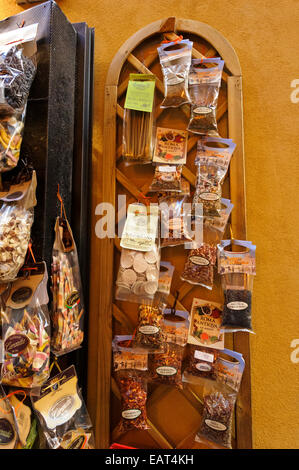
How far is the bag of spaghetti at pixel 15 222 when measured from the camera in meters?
0.82

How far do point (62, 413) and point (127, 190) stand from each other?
86cm

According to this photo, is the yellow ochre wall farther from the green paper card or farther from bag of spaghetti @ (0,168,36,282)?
bag of spaghetti @ (0,168,36,282)

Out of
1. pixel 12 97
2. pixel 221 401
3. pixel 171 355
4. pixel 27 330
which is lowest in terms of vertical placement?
pixel 221 401

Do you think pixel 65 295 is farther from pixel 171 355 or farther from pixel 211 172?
pixel 211 172

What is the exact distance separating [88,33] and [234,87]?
65 centimetres

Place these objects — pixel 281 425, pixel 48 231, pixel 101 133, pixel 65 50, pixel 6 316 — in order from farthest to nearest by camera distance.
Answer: pixel 101 133
pixel 281 425
pixel 65 50
pixel 48 231
pixel 6 316

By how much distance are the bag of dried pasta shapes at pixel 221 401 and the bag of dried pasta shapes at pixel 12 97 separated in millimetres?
1031

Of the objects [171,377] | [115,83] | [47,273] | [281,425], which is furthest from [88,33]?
[281,425]

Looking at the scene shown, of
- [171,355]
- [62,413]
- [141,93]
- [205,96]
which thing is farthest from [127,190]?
[62,413]

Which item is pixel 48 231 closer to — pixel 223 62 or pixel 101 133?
pixel 101 133

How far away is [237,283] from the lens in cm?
115

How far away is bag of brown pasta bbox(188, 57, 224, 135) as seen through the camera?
118 cm

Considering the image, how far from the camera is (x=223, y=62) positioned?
1215 mm

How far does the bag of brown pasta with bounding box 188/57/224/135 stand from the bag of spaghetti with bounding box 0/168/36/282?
67 centimetres
